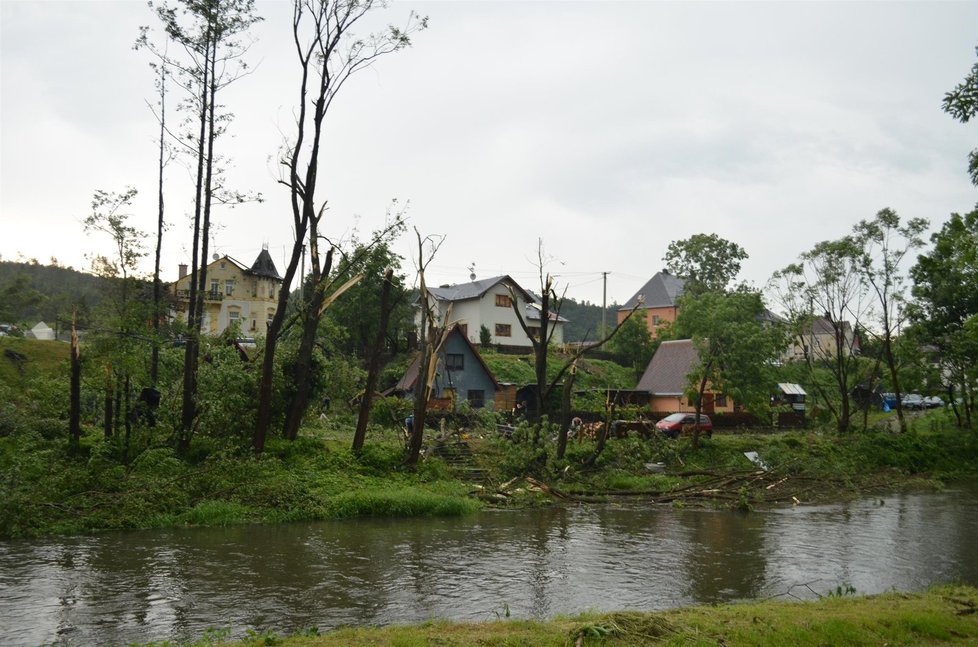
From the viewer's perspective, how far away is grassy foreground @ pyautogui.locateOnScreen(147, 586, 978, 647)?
802 cm

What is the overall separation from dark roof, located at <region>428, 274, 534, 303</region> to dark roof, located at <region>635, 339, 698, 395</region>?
11.5 metres

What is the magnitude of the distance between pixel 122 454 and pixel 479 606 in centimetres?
1445

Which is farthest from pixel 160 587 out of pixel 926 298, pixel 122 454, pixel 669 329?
pixel 669 329

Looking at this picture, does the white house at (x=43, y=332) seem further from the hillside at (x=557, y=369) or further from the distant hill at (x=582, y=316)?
the distant hill at (x=582, y=316)

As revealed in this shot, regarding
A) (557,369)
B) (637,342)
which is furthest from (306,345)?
(637,342)

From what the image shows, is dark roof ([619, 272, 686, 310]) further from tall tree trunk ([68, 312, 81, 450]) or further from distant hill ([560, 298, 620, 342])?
tall tree trunk ([68, 312, 81, 450])

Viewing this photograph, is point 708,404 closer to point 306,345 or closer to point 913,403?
point 913,403

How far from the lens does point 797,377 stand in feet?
143

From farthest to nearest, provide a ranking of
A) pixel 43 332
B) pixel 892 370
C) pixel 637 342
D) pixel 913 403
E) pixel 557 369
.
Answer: pixel 637 342 < pixel 43 332 < pixel 913 403 < pixel 557 369 < pixel 892 370

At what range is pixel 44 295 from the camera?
51.8 meters

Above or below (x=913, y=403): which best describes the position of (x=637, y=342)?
above

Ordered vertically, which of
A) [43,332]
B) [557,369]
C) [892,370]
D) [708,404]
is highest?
[43,332]

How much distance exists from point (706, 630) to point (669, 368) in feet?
151

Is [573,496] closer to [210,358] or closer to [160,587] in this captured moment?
[210,358]
